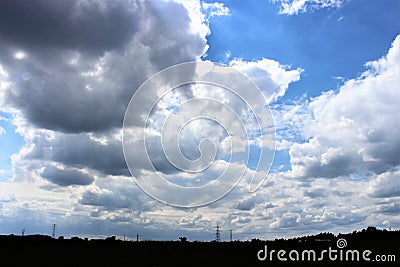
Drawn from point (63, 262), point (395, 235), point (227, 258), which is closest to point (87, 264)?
point (63, 262)

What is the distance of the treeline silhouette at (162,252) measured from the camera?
59906 mm

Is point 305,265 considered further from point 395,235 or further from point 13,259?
point 395,235

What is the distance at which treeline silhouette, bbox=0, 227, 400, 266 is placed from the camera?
59.9m

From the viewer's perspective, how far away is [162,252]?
7056 cm

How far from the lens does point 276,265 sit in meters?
61.5

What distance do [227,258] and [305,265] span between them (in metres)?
11.7
